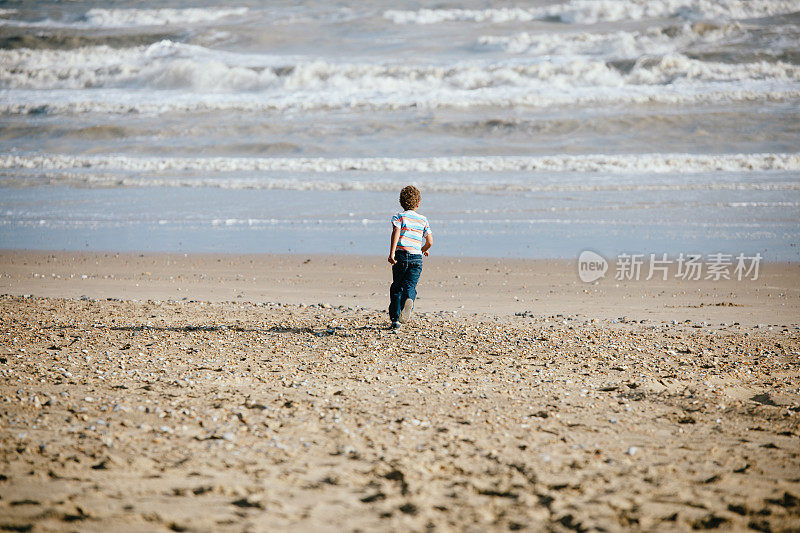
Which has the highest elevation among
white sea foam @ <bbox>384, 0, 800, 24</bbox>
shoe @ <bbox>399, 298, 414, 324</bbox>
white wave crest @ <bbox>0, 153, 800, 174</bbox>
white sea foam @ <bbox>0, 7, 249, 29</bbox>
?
white sea foam @ <bbox>0, 7, 249, 29</bbox>

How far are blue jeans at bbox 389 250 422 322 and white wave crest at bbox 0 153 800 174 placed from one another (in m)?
10.7

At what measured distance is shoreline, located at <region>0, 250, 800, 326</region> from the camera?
712cm

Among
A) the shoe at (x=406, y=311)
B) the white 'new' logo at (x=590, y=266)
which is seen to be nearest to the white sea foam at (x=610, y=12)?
the white 'new' logo at (x=590, y=266)

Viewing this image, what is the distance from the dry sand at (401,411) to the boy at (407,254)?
0.21 m

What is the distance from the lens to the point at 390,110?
82.6 ft

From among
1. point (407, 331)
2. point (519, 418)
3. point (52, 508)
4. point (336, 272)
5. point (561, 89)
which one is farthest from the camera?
point (561, 89)

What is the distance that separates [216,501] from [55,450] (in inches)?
38.3

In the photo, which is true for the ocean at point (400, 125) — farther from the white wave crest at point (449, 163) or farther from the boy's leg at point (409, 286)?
the boy's leg at point (409, 286)

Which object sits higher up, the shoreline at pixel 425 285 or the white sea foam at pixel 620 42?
the white sea foam at pixel 620 42

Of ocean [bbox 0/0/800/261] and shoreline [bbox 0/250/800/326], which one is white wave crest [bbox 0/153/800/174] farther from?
shoreline [bbox 0/250/800/326]

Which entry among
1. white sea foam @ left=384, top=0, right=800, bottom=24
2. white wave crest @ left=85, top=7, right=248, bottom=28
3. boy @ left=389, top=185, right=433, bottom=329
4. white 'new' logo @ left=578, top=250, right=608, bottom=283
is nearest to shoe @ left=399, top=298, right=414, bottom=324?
boy @ left=389, top=185, right=433, bottom=329

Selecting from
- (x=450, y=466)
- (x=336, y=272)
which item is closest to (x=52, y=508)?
(x=450, y=466)

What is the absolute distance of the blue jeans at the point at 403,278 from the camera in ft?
20.4

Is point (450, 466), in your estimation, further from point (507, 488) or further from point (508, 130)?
point (508, 130)
